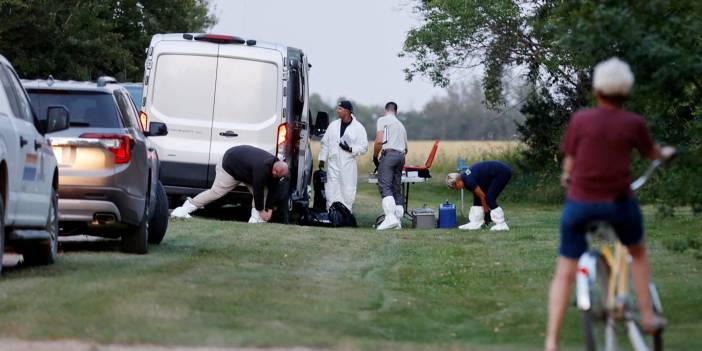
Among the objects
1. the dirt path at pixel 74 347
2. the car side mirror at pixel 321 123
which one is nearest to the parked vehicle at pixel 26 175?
the dirt path at pixel 74 347

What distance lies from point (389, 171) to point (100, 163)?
9.66 metres

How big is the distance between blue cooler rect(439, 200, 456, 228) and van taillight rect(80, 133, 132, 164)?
10.0 metres

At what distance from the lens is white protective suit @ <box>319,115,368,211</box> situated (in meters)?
25.2

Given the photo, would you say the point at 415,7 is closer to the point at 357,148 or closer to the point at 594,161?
the point at 357,148

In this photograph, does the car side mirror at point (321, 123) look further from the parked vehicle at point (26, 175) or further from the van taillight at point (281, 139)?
the parked vehicle at point (26, 175)

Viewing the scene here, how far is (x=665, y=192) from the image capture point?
38.2 ft

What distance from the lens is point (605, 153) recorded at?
8570 millimetres

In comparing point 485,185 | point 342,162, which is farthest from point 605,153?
point 342,162

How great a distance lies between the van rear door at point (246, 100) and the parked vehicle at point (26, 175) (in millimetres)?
8816

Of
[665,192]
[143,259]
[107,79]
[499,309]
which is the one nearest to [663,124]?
[665,192]

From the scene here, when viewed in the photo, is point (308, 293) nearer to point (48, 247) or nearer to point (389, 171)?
point (48, 247)

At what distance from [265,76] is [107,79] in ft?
21.9

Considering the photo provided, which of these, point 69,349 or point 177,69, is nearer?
point 69,349

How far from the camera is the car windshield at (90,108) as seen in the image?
51.9 ft
